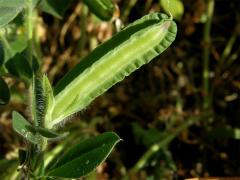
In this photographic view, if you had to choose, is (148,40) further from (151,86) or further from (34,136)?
(151,86)

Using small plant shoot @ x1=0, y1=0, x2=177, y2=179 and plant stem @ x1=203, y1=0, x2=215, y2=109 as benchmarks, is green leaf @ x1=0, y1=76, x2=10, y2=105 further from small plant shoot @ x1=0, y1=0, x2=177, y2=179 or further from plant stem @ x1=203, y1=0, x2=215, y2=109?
plant stem @ x1=203, y1=0, x2=215, y2=109

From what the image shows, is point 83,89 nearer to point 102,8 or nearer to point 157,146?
point 102,8

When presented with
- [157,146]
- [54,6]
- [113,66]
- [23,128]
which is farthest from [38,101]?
[157,146]

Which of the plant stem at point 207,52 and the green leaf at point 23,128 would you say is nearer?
the green leaf at point 23,128

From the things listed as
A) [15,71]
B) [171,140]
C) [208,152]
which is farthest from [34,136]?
[208,152]

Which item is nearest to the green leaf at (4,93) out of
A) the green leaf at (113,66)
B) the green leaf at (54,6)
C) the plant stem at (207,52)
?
the green leaf at (113,66)

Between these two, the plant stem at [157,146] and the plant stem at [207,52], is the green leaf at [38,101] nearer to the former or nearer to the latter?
the plant stem at [157,146]
